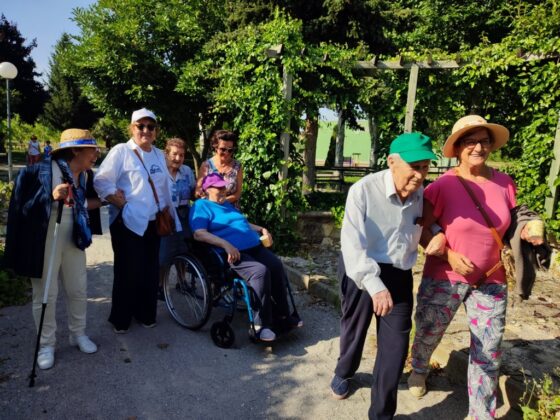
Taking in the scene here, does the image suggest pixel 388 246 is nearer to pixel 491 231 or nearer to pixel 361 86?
pixel 491 231

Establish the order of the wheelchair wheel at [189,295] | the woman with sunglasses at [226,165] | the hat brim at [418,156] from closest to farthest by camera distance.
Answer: the hat brim at [418,156] → the wheelchair wheel at [189,295] → the woman with sunglasses at [226,165]

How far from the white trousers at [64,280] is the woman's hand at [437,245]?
246 centimetres

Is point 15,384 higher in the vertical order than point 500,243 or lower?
lower

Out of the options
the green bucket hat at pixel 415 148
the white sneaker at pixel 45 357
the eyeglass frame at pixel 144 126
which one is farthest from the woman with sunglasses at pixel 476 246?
the white sneaker at pixel 45 357

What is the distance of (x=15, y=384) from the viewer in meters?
2.81

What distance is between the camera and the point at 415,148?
2186 millimetres

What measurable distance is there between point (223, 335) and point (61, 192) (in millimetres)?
1647

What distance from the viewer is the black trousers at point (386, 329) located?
7.64ft

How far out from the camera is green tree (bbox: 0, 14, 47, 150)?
25453 mm

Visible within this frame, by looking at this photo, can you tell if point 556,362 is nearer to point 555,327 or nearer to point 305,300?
point 555,327

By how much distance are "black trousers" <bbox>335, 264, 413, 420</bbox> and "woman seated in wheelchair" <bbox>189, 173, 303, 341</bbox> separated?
841 millimetres

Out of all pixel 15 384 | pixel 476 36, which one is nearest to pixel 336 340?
pixel 15 384

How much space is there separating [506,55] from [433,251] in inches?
170

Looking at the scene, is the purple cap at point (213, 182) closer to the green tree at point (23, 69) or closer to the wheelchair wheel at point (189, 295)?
the wheelchair wheel at point (189, 295)
